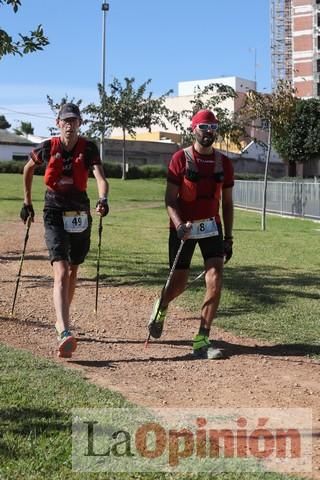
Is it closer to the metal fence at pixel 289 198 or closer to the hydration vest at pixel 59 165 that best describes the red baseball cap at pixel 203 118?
the hydration vest at pixel 59 165

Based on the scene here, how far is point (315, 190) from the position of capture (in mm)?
24828

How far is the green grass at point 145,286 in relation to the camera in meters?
3.55

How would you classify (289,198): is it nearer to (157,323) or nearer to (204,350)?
(157,323)

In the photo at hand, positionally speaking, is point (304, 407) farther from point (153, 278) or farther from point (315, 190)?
point (315, 190)

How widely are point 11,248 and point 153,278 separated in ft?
14.3

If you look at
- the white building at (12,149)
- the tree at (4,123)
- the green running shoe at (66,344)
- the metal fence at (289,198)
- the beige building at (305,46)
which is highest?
the beige building at (305,46)

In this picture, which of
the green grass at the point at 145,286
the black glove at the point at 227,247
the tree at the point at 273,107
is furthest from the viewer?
the tree at the point at 273,107

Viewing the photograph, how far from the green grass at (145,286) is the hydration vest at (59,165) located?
141 cm

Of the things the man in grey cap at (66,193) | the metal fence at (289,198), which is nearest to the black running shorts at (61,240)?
the man in grey cap at (66,193)

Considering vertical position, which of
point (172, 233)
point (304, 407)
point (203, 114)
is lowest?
point (304, 407)

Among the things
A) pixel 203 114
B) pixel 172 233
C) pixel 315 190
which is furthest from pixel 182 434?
pixel 315 190

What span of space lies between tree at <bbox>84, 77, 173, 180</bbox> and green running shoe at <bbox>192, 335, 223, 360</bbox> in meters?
39.3

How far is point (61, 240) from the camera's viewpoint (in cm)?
575

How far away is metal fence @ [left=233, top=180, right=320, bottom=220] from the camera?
25234 mm
